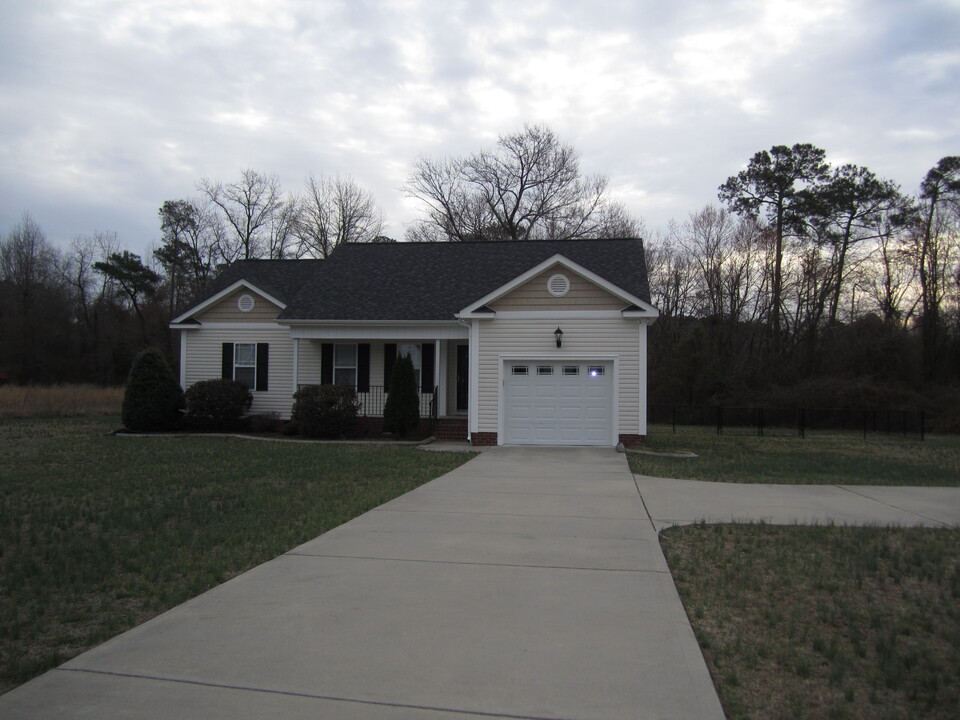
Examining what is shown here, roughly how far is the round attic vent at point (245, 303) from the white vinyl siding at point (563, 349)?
804 cm

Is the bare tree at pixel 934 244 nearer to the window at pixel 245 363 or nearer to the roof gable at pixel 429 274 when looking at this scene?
the roof gable at pixel 429 274

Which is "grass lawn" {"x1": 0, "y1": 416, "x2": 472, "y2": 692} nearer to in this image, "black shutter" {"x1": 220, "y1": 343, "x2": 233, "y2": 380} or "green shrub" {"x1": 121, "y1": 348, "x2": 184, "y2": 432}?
"green shrub" {"x1": 121, "y1": 348, "x2": 184, "y2": 432}

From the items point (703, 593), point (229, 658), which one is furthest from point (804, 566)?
point (229, 658)

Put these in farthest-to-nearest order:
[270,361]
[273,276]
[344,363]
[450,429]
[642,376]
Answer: [273,276], [270,361], [344,363], [450,429], [642,376]

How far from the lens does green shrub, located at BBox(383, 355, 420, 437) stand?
1833 centimetres

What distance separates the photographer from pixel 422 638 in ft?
15.3

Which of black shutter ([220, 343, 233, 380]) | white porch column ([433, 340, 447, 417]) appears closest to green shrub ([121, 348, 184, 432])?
black shutter ([220, 343, 233, 380])

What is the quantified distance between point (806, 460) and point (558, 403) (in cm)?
555

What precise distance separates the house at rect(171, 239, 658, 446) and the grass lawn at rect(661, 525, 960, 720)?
9051mm

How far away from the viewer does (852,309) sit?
116ft

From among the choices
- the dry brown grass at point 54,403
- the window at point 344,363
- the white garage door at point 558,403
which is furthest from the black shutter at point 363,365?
the dry brown grass at point 54,403

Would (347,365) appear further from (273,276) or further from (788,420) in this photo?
(788,420)

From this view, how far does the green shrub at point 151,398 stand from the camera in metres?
19.8

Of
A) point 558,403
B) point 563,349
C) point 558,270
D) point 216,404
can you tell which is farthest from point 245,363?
point 558,270
